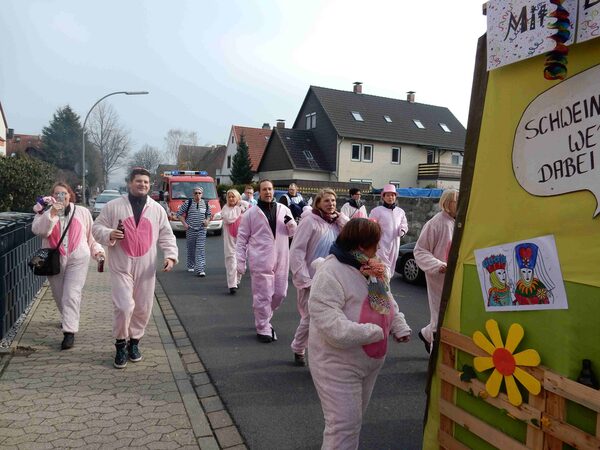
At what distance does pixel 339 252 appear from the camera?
9.20 feet

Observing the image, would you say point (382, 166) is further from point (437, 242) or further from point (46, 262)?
point (46, 262)

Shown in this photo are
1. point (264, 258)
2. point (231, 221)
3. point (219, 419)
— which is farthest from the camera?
point (231, 221)

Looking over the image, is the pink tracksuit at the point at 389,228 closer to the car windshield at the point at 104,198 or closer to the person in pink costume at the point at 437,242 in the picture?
the person in pink costume at the point at 437,242

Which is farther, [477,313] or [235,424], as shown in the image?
[235,424]

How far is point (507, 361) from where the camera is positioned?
7.89 ft

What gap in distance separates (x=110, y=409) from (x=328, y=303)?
2.35 metres

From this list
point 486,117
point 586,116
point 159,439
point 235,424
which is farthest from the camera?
point 235,424

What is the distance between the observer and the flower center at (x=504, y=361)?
2.38m

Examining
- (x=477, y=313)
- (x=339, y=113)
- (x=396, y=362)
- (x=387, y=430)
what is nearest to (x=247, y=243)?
(x=396, y=362)

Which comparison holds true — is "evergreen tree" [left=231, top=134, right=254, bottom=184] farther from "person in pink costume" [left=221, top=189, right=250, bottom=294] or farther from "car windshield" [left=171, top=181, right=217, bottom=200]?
"person in pink costume" [left=221, top=189, right=250, bottom=294]

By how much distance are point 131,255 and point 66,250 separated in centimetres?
108

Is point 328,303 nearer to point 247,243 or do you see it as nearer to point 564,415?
point 564,415

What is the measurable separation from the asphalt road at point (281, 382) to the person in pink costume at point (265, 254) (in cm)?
42

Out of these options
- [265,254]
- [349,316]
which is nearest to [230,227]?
[265,254]
